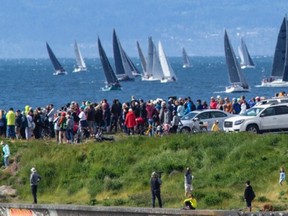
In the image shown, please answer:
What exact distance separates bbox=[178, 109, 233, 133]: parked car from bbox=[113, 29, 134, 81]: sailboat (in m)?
103

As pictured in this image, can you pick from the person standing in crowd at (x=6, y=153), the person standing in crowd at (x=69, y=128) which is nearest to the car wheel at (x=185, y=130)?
the person standing in crowd at (x=69, y=128)

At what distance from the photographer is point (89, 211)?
3953 cm

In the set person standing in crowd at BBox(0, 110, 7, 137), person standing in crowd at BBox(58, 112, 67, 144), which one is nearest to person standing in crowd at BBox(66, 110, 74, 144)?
person standing in crowd at BBox(58, 112, 67, 144)

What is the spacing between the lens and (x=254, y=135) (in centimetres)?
4547

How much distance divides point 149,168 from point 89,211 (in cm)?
527

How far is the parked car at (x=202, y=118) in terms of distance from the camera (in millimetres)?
50469

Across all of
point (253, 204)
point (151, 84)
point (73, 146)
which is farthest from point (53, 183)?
point (151, 84)

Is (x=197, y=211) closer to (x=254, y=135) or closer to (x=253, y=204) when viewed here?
(x=253, y=204)

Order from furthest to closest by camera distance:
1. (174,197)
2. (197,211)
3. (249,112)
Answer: (249,112) → (174,197) → (197,211)

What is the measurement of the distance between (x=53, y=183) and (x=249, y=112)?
28.1ft

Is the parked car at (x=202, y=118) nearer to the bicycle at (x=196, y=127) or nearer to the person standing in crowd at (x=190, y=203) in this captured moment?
the bicycle at (x=196, y=127)

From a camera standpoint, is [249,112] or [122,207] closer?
[122,207]

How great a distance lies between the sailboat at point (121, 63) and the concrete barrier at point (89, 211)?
370 ft

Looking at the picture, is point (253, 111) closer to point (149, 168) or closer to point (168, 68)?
point (149, 168)
